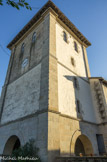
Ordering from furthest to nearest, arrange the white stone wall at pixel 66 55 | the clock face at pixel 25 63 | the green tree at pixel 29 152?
the clock face at pixel 25 63, the white stone wall at pixel 66 55, the green tree at pixel 29 152

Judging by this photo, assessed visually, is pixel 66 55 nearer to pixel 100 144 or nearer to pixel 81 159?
pixel 100 144

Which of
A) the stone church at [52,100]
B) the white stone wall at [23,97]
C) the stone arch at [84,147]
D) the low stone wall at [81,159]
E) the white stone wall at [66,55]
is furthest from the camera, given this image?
the white stone wall at [66,55]

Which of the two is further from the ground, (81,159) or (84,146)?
(84,146)

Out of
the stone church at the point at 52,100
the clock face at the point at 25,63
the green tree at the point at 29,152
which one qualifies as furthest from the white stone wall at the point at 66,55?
the green tree at the point at 29,152

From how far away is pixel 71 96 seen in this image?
9.48 metres

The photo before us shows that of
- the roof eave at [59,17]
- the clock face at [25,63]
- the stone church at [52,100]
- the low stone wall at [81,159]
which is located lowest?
the low stone wall at [81,159]

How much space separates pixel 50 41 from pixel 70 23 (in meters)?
6.23

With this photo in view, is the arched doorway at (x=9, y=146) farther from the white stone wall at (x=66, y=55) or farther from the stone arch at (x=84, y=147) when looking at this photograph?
the white stone wall at (x=66, y=55)

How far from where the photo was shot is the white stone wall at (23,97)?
8500 mm

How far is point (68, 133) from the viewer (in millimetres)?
7508

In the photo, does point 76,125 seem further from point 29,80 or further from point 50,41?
point 50,41

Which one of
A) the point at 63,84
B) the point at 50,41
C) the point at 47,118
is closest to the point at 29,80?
the point at 63,84

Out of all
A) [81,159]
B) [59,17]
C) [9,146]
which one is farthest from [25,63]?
[81,159]

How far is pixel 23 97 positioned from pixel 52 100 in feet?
10.2
